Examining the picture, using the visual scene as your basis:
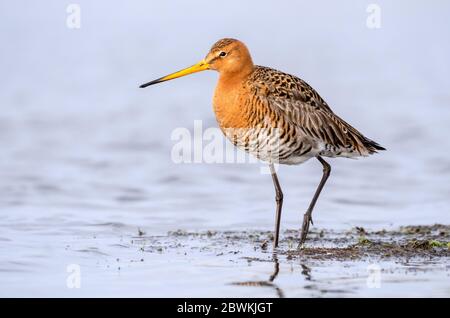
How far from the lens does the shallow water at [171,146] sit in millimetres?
8555

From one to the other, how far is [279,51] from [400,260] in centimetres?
1473

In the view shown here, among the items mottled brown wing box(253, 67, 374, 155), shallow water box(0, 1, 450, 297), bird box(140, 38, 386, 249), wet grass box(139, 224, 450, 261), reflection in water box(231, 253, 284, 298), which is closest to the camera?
reflection in water box(231, 253, 284, 298)

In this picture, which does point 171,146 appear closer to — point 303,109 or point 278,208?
point 278,208

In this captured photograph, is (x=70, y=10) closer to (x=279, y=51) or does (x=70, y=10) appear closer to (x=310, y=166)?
(x=279, y=51)

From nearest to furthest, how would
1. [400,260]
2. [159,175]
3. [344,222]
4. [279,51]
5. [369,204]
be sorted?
[400,260]
[344,222]
[369,204]
[159,175]
[279,51]

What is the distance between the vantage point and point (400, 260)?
886 centimetres

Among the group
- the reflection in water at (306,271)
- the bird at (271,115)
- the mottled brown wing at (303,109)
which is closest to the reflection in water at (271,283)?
the reflection in water at (306,271)

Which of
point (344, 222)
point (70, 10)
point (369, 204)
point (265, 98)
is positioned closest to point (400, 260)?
point (265, 98)

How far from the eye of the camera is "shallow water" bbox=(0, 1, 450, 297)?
8555 mm

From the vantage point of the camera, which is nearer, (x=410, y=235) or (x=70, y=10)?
(x=410, y=235)

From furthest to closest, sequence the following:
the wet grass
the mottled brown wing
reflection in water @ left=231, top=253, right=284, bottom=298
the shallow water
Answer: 1. the mottled brown wing
2. the wet grass
3. the shallow water
4. reflection in water @ left=231, top=253, right=284, bottom=298

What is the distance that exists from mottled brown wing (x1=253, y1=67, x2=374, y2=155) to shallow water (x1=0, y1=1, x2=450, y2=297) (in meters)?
1.53

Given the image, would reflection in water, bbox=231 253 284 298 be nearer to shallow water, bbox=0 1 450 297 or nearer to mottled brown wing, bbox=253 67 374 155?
shallow water, bbox=0 1 450 297

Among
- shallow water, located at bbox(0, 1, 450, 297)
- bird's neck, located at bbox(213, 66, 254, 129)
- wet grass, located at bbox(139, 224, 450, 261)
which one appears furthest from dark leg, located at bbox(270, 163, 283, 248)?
bird's neck, located at bbox(213, 66, 254, 129)
